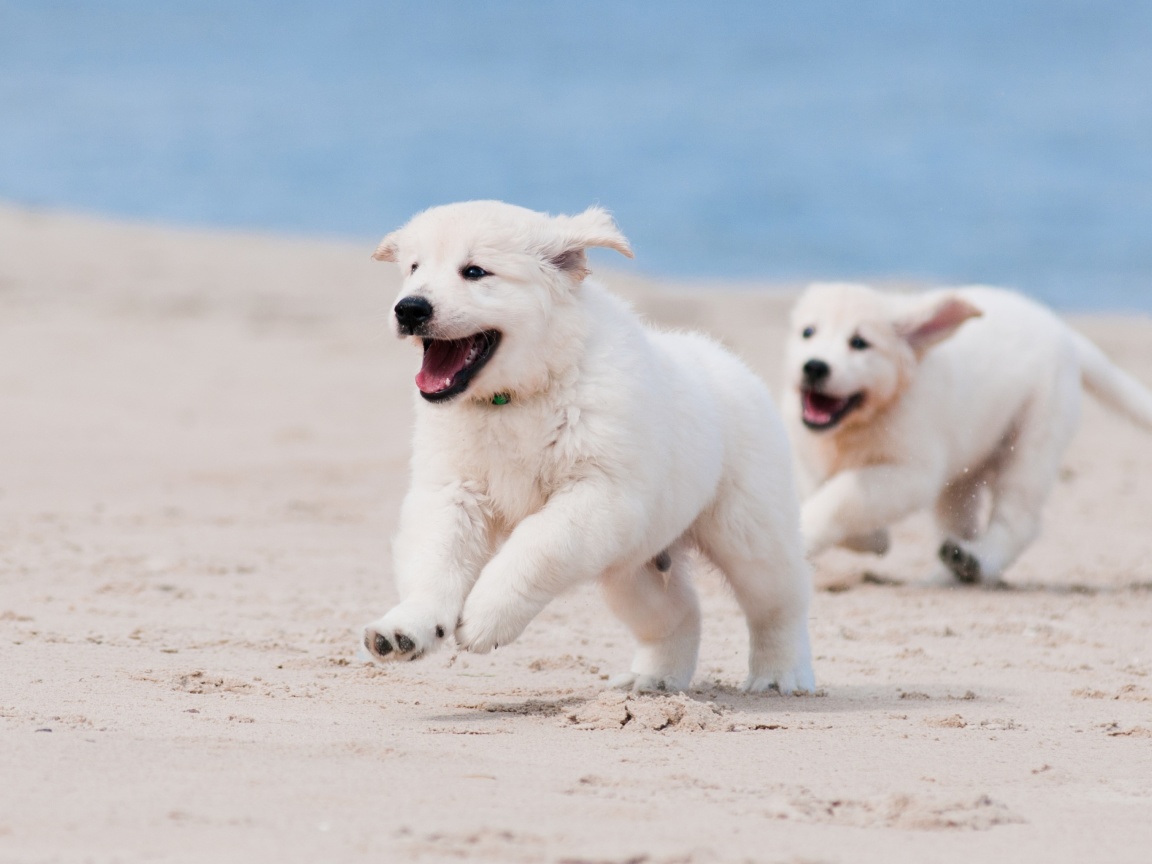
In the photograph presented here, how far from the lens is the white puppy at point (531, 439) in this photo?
14.6 feet

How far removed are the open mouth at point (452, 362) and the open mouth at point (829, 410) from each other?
10.7 ft

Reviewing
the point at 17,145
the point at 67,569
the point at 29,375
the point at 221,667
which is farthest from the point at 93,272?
the point at 17,145

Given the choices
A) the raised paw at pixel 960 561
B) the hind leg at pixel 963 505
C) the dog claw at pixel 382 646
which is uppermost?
the hind leg at pixel 963 505

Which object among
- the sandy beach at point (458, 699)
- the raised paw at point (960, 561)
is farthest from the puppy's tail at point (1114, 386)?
the raised paw at point (960, 561)

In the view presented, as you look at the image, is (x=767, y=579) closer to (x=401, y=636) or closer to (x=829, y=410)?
(x=401, y=636)

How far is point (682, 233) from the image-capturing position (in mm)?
32781

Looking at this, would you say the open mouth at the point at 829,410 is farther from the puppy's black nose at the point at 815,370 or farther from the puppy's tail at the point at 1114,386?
the puppy's tail at the point at 1114,386

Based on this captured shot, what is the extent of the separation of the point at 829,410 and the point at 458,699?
333 centimetres

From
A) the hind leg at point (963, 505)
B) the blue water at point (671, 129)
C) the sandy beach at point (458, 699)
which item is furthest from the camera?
the blue water at point (671, 129)

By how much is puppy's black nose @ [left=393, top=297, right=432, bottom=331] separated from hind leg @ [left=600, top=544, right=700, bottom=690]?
3.74ft

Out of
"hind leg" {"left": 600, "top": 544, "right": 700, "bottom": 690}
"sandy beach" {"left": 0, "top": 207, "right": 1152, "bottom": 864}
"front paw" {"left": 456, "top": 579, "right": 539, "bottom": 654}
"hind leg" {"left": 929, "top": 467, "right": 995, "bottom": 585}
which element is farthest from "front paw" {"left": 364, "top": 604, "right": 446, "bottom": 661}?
"hind leg" {"left": 929, "top": 467, "right": 995, "bottom": 585}

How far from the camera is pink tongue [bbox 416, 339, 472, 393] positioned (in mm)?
4715

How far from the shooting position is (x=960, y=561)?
7.77 metres

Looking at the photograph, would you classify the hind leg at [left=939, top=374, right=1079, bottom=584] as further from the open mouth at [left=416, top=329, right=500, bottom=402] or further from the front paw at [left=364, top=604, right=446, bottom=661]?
the front paw at [left=364, top=604, right=446, bottom=661]
